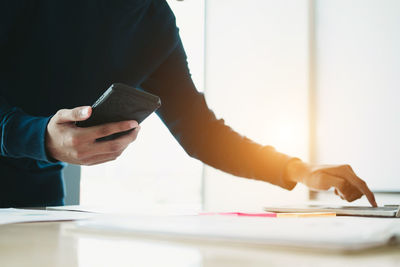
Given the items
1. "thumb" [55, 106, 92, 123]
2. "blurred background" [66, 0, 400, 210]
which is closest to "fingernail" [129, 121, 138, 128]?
"thumb" [55, 106, 92, 123]

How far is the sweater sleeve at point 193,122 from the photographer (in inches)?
47.0

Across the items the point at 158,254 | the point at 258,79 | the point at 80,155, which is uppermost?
the point at 258,79

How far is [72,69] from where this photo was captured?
99 cm

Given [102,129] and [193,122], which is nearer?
[102,129]

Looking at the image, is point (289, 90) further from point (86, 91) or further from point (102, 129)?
point (102, 129)

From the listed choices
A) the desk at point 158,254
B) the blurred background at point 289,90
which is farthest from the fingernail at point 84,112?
the blurred background at point 289,90

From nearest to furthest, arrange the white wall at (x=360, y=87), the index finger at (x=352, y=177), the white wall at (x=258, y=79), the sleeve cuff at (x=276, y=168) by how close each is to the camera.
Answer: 1. the index finger at (x=352, y=177)
2. the sleeve cuff at (x=276, y=168)
3. the white wall at (x=360, y=87)
4. the white wall at (x=258, y=79)

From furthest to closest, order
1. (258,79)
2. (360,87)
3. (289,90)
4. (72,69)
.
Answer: (258,79), (289,90), (360,87), (72,69)

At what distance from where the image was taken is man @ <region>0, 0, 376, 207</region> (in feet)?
2.50

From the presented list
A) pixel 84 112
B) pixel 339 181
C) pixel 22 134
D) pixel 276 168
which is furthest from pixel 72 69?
pixel 339 181

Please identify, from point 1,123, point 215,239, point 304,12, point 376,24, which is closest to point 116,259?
point 215,239

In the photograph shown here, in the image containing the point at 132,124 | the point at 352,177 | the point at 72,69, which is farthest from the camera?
the point at 72,69

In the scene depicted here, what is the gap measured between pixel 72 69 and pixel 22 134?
29cm

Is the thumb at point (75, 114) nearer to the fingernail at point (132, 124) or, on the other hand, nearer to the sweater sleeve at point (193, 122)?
the fingernail at point (132, 124)
